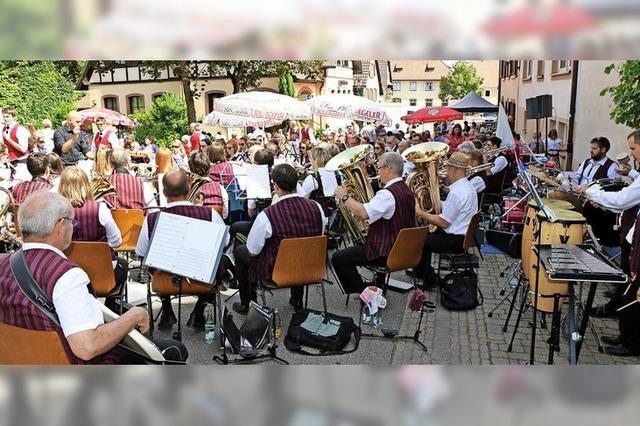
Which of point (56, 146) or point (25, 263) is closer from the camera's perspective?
point (25, 263)

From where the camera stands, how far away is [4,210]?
4.46 metres

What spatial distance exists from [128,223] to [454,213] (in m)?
2.99

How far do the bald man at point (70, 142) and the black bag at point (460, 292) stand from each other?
591cm

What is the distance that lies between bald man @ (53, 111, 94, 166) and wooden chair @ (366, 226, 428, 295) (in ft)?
18.9

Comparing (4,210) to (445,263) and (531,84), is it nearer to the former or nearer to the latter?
(445,263)

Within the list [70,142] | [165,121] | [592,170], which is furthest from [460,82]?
[70,142]

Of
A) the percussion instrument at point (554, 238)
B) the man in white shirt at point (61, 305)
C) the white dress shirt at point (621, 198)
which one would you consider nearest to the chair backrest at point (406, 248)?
the percussion instrument at point (554, 238)

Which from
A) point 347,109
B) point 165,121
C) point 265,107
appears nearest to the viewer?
point 265,107

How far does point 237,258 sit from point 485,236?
10.6ft

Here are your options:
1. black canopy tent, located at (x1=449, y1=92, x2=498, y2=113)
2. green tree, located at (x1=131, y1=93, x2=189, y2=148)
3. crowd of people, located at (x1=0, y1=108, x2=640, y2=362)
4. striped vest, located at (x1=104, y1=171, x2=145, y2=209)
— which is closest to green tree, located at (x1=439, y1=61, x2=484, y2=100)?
green tree, located at (x1=131, y1=93, x2=189, y2=148)

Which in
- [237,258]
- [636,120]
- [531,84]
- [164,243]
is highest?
[531,84]

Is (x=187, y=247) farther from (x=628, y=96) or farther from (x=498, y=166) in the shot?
(x=498, y=166)

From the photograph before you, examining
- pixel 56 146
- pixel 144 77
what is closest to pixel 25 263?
pixel 56 146

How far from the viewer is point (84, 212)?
4.14 m
